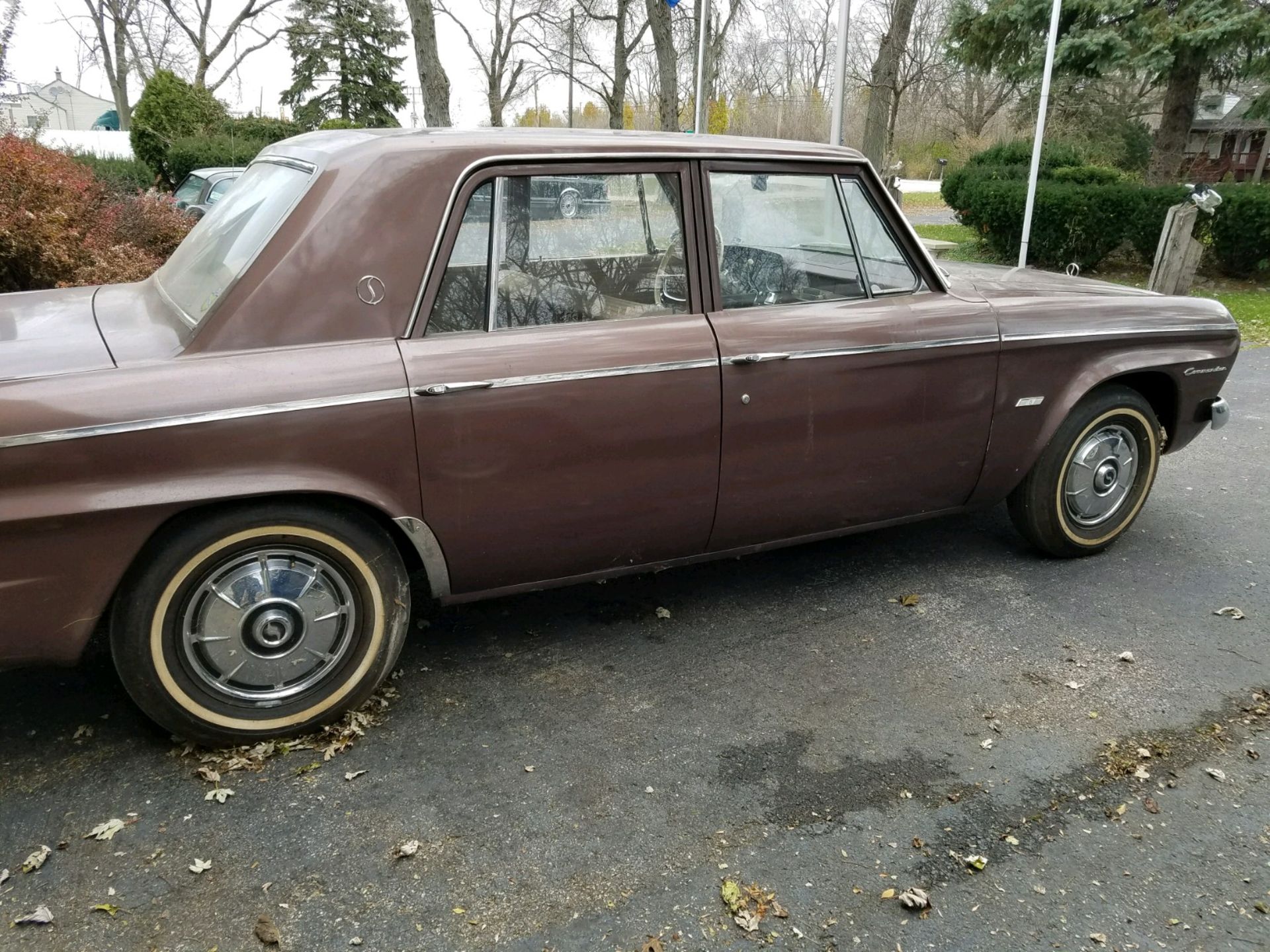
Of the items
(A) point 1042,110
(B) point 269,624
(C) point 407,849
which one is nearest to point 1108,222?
(A) point 1042,110

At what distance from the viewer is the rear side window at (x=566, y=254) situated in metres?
3.08

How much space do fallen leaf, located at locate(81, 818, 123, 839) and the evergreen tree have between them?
16.1 m

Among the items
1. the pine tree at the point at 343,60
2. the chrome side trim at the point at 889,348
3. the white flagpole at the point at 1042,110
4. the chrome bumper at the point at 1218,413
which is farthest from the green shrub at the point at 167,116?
the chrome bumper at the point at 1218,413

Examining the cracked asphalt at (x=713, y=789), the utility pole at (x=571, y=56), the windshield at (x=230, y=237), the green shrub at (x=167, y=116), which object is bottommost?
the cracked asphalt at (x=713, y=789)

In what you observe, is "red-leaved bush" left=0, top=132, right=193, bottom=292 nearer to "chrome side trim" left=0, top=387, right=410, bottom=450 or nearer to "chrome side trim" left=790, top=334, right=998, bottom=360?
"chrome side trim" left=0, top=387, right=410, bottom=450

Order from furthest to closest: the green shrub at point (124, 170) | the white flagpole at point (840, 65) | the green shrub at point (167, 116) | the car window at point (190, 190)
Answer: the green shrub at point (167, 116) → the green shrub at point (124, 170) → the white flagpole at point (840, 65) → the car window at point (190, 190)

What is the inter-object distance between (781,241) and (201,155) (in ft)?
69.5

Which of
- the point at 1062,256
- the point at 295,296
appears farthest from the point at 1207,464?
the point at 1062,256

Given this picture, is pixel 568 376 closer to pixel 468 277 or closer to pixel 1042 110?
pixel 468 277

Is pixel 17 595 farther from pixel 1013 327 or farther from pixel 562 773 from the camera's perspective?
pixel 1013 327

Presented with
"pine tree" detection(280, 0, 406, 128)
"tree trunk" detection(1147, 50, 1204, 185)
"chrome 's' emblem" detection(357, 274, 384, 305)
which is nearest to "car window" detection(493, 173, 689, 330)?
"chrome 's' emblem" detection(357, 274, 384, 305)

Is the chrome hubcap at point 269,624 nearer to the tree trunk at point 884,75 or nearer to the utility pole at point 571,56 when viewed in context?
the tree trunk at point 884,75

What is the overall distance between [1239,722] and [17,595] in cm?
375

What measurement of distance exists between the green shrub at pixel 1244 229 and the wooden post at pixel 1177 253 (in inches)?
131
